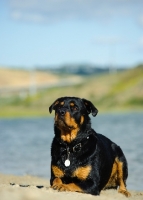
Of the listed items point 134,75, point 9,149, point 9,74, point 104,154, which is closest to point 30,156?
point 9,149

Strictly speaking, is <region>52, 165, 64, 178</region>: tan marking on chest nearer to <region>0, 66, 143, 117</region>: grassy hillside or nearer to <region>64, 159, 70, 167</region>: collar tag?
<region>64, 159, 70, 167</region>: collar tag

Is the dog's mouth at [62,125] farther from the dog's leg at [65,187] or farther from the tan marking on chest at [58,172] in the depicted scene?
the dog's leg at [65,187]

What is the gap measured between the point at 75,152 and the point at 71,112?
71 cm

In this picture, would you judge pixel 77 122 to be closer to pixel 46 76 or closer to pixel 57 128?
pixel 57 128

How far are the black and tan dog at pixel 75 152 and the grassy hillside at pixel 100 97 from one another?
53.7 metres

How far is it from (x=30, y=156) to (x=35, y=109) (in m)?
57.5

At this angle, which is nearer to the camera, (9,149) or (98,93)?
(9,149)

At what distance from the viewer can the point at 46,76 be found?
16712 cm

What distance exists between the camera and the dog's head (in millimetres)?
10836

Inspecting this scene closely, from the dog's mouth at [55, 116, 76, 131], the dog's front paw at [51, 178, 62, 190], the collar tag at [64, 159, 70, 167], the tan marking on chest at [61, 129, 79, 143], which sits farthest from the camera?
the tan marking on chest at [61, 129, 79, 143]

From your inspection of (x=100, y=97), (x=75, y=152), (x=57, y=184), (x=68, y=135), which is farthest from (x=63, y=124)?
(x=100, y=97)

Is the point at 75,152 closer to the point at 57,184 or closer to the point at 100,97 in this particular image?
the point at 57,184

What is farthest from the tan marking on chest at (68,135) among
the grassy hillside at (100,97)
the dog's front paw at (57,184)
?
the grassy hillside at (100,97)

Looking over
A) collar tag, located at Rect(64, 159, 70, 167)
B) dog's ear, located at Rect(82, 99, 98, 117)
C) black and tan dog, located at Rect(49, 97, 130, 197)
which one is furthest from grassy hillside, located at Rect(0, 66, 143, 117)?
collar tag, located at Rect(64, 159, 70, 167)
